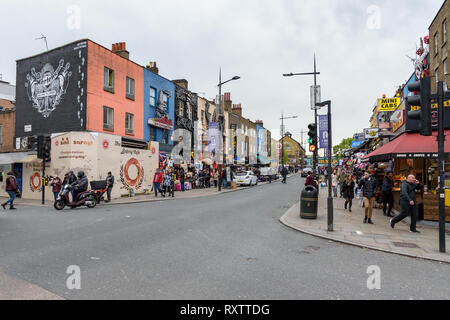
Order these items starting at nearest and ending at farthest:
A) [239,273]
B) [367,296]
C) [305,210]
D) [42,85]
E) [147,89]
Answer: [367,296] → [239,273] → [305,210] → [42,85] → [147,89]

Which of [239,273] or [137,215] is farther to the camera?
[137,215]

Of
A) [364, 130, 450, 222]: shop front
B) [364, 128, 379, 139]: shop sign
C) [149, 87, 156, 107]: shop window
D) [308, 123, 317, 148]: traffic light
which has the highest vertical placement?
[149, 87, 156, 107]: shop window

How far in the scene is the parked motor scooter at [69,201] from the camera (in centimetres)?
1279

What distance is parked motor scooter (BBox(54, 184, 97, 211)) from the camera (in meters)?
12.8

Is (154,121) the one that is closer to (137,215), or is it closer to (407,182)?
(137,215)

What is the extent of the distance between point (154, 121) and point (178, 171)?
4.93 metres

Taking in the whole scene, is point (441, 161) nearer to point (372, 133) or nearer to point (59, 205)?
point (372, 133)

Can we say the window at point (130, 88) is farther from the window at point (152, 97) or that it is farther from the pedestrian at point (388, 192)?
the pedestrian at point (388, 192)

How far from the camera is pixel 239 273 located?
4.75 meters

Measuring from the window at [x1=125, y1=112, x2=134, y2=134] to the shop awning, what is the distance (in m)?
5.97

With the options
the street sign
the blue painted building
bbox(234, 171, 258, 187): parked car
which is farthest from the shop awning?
the street sign

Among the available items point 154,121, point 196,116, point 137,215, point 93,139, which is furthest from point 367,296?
point 196,116

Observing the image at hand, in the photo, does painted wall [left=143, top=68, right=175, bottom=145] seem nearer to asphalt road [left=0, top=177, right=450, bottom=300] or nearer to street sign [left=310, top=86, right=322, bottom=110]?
street sign [left=310, top=86, right=322, bottom=110]

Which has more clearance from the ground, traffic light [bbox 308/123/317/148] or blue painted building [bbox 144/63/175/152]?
blue painted building [bbox 144/63/175/152]
